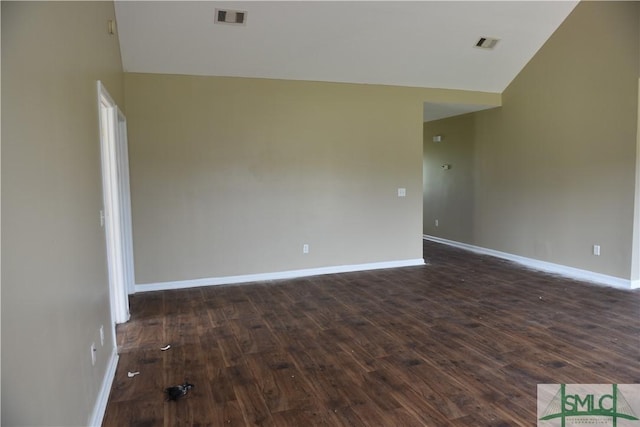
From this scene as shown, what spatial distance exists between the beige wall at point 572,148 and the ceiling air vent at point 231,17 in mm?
3929

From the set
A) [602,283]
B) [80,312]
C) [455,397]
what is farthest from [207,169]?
[602,283]

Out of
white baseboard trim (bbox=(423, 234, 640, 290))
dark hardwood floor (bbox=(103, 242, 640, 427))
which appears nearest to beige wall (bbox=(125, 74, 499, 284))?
dark hardwood floor (bbox=(103, 242, 640, 427))

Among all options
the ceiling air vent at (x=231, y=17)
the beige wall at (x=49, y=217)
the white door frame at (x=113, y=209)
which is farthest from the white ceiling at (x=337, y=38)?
the beige wall at (x=49, y=217)

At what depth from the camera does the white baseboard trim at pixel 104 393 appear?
2130 millimetres

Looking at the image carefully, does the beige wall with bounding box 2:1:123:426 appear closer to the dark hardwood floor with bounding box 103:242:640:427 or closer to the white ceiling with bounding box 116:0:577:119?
the dark hardwood floor with bounding box 103:242:640:427

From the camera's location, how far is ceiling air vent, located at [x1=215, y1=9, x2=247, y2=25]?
3.89m

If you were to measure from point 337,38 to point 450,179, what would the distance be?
3.85m

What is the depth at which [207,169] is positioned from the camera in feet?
16.0

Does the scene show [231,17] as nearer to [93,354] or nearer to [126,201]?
[126,201]

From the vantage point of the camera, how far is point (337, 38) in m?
4.53

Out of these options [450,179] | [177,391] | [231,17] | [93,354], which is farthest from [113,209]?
[450,179]

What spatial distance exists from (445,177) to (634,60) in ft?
11.4

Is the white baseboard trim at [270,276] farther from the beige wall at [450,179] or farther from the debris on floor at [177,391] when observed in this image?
the debris on floor at [177,391]

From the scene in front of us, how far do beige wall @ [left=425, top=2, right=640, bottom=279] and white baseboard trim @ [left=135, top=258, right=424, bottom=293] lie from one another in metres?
1.71
